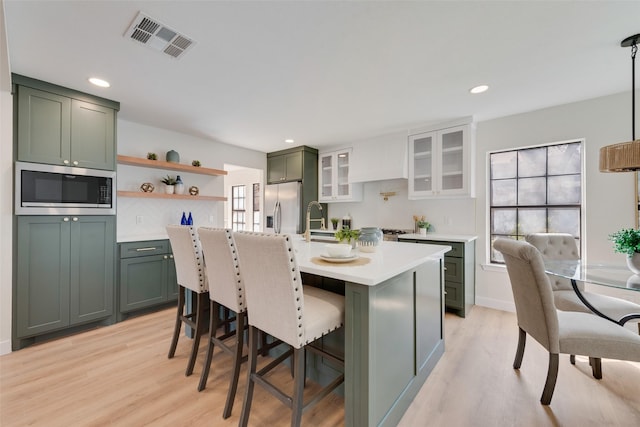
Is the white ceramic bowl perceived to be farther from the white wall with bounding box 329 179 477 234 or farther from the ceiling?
the white wall with bounding box 329 179 477 234

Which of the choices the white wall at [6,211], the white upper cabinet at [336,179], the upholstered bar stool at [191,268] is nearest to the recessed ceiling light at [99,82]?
the white wall at [6,211]

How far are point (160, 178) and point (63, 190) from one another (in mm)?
1255

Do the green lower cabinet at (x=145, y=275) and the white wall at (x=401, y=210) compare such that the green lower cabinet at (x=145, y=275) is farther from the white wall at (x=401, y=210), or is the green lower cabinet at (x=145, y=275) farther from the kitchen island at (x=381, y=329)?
the white wall at (x=401, y=210)

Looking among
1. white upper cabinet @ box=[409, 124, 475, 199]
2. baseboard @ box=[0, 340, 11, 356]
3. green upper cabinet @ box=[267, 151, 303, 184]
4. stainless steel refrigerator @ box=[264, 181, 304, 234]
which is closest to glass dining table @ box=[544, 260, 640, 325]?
white upper cabinet @ box=[409, 124, 475, 199]

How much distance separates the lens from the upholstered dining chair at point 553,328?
1527 millimetres

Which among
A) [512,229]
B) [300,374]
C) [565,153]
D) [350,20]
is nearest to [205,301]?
[300,374]

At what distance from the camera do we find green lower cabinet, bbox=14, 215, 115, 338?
7.80ft

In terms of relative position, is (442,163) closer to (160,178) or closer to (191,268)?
(191,268)

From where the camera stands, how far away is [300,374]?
1287 mm

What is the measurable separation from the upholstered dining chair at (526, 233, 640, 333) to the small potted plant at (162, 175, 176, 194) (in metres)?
4.35

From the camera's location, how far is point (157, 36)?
1.79 metres

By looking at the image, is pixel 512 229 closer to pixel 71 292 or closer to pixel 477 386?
pixel 477 386

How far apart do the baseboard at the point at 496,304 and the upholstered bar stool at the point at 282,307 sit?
2.84m

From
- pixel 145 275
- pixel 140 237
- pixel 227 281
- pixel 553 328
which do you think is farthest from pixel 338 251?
pixel 140 237
